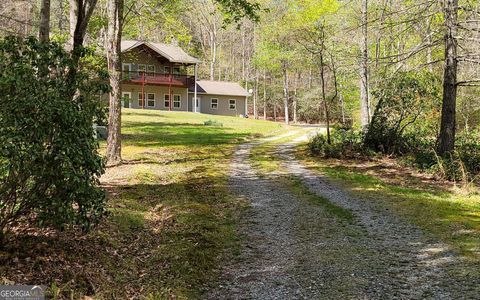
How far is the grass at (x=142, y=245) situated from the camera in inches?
194

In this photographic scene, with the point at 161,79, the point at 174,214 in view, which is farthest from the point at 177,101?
the point at 174,214

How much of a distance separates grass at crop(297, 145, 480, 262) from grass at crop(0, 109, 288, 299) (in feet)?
10.8

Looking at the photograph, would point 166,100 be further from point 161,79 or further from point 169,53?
point 169,53

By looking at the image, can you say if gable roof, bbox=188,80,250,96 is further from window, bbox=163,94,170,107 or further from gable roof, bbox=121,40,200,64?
gable roof, bbox=121,40,200,64

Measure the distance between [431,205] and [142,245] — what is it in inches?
237

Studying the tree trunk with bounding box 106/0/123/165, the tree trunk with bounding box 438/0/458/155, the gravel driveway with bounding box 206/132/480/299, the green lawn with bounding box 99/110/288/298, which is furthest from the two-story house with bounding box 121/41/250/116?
the gravel driveway with bounding box 206/132/480/299

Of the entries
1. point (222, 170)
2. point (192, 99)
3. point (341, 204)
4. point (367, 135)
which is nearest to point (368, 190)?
point (341, 204)

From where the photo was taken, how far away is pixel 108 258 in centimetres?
574

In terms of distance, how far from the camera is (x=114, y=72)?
12.4 m

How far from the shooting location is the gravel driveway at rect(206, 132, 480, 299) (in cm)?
498

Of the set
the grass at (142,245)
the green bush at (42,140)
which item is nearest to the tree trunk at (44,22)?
the grass at (142,245)

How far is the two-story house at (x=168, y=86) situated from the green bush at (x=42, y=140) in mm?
36390

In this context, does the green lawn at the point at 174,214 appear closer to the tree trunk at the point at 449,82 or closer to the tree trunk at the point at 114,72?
the tree trunk at the point at 114,72

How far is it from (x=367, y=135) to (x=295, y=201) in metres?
7.95
